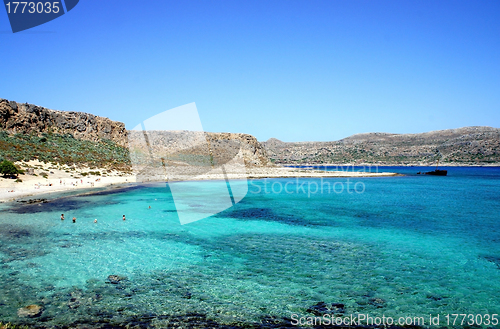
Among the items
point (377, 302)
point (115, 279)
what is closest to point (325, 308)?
point (377, 302)

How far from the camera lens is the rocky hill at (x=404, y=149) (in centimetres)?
12638

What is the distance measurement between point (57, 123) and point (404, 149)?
135m

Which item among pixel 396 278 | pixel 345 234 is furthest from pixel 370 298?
pixel 345 234

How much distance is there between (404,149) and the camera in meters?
145

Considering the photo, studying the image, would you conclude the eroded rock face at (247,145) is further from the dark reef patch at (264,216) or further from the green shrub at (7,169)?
the dark reef patch at (264,216)

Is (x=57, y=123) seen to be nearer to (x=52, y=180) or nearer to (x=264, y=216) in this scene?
(x=52, y=180)

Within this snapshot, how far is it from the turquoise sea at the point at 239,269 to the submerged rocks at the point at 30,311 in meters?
0.14

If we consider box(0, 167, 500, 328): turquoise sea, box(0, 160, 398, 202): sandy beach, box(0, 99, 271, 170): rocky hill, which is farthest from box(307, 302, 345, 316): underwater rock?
box(0, 99, 271, 170): rocky hill

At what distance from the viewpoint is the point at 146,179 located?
50312 millimetres

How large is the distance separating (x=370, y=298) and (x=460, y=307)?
225 cm

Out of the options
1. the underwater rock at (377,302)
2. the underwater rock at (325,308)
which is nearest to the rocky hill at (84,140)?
the underwater rock at (325,308)

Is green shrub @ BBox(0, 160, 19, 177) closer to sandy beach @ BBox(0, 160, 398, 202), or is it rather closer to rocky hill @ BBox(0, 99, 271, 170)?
sandy beach @ BBox(0, 160, 398, 202)

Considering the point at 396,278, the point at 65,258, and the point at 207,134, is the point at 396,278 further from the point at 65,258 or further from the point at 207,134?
the point at 207,134

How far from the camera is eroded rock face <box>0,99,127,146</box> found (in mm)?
49688
